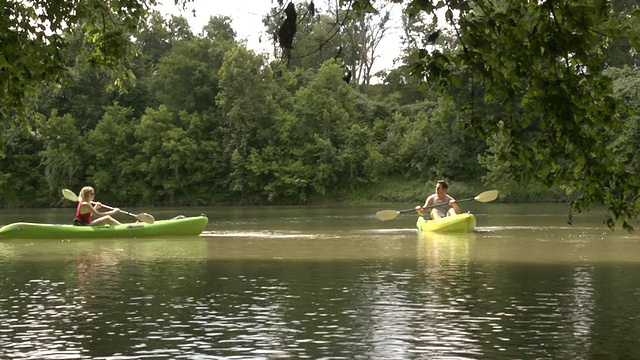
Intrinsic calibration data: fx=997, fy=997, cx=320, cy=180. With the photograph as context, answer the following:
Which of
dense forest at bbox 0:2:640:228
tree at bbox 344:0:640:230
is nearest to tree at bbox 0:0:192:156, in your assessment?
tree at bbox 344:0:640:230

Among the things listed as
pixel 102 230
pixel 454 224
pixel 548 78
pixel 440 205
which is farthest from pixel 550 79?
pixel 440 205

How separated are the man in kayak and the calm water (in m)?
3.50

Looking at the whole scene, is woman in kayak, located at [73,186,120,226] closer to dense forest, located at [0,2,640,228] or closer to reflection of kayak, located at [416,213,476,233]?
reflection of kayak, located at [416,213,476,233]

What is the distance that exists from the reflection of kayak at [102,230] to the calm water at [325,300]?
253cm

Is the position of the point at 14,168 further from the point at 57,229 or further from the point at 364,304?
the point at 364,304

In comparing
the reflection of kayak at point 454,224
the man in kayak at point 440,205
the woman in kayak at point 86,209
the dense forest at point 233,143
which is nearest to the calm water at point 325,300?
the reflection of kayak at point 454,224

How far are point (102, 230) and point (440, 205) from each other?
7359 mm

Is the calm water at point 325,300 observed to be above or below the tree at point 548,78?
Result: below

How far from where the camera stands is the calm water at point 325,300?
25.9ft

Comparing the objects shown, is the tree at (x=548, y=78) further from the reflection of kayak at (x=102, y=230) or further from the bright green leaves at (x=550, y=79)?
the reflection of kayak at (x=102, y=230)

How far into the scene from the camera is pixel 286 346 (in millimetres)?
7945

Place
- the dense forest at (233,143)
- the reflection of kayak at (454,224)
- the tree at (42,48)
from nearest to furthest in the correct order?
the tree at (42,48), the reflection of kayak at (454,224), the dense forest at (233,143)

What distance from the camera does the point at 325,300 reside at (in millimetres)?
10500

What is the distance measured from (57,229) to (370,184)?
31.5 metres
